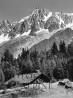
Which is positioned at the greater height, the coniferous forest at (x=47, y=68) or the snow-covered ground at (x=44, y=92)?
the coniferous forest at (x=47, y=68)

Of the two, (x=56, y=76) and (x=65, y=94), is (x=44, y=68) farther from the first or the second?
(x=65, y=94)

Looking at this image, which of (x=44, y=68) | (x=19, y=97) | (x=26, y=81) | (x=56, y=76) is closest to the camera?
(x=19, y=97)

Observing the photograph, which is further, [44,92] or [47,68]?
[47,68]

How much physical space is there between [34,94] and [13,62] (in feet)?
304

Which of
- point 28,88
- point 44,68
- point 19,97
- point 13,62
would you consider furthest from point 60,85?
point 13,62

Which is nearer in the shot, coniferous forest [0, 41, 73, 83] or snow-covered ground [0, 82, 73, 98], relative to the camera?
snow-covered ground [0, 82, 73, 98]

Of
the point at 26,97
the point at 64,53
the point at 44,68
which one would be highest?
the point at 64,53

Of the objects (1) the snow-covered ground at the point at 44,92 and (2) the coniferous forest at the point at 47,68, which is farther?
(2) the coniferous forest at the point at 47,68

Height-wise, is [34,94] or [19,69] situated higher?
[19,69]

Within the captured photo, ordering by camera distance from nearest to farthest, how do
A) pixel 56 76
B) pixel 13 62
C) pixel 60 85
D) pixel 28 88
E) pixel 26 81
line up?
pixel 28 88 < pixel 60 85 < pixel 26 81 < pixel 56 76 < pixel 13 62

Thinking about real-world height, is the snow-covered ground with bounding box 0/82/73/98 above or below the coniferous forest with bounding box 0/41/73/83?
below

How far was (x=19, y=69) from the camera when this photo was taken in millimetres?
138250

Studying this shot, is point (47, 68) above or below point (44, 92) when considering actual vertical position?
above

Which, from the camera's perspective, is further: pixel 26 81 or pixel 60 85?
pixel 26 81
